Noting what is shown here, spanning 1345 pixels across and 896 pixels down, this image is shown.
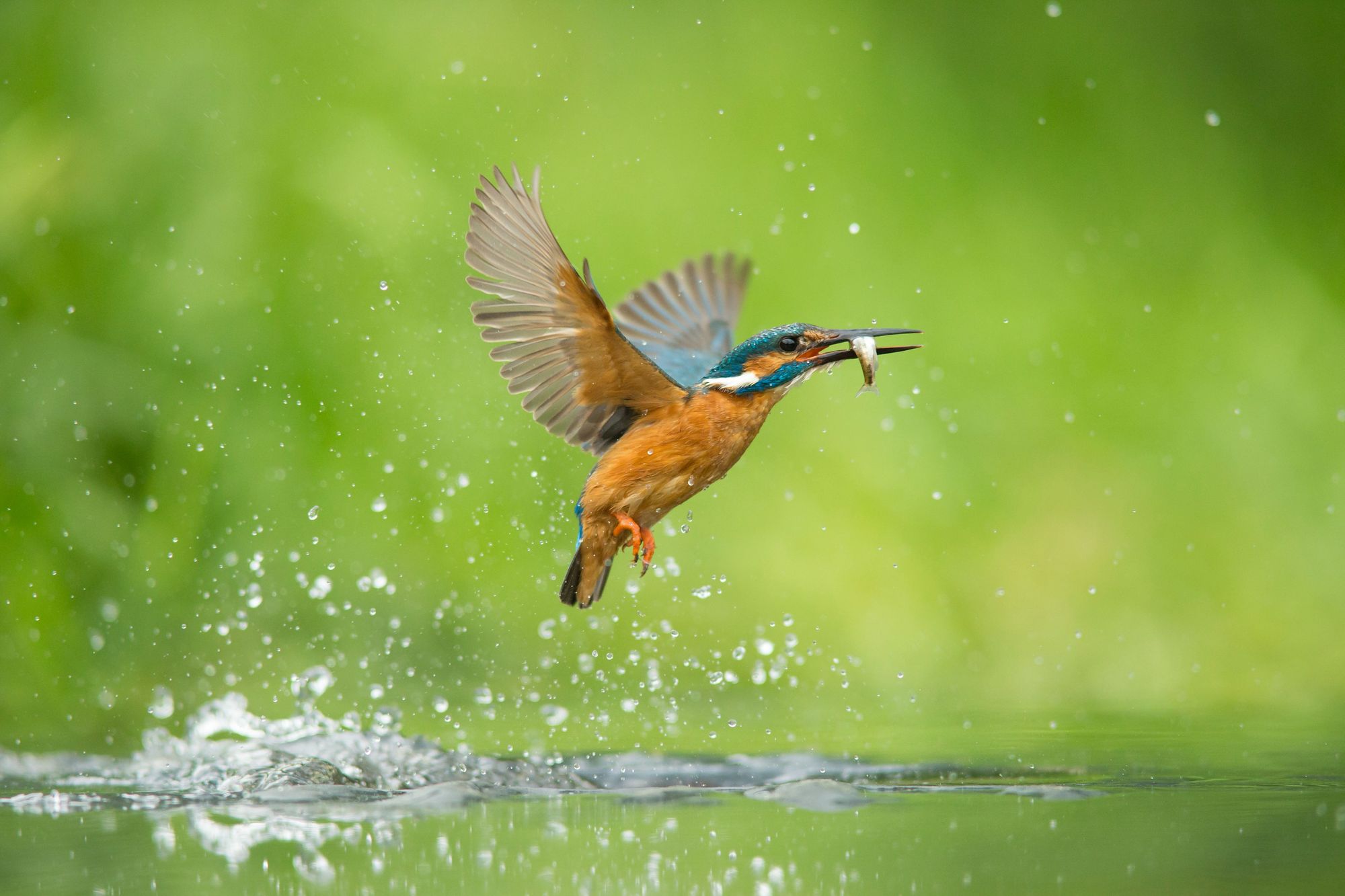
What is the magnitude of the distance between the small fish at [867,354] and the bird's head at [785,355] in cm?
10

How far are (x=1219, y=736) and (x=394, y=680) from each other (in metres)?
2.96

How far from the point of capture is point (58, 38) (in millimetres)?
6672

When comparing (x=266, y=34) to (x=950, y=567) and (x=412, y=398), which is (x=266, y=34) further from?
(x=950, y=567)

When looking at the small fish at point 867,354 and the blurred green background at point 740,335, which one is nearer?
the small fish at point 867,354

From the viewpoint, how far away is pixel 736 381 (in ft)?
13.0

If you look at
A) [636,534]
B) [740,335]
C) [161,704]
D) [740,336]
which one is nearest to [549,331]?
[636,534]

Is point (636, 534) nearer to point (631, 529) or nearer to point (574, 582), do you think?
point (631, 529)

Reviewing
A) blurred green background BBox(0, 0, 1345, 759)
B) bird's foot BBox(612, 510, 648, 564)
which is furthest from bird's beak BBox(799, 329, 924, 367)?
blurred green background BBox(0, 0, 1345, 759)

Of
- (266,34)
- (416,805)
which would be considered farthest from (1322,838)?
(266,34)

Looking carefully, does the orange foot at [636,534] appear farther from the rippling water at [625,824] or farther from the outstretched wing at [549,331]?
the rippling water at [625,824]

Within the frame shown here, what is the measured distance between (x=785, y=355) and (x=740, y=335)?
3576mm

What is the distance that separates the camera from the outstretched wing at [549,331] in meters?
3.67

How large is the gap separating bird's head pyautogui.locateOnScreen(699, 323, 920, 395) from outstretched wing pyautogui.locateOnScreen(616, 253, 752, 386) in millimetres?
933

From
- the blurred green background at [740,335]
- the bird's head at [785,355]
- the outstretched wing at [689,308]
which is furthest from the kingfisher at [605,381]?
the blurred green background at [740,335]
